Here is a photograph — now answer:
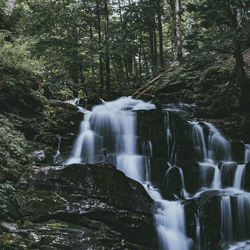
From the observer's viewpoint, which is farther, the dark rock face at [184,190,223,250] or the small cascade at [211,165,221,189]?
the small cascade at [211,165,221,189]

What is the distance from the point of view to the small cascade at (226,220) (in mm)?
6945

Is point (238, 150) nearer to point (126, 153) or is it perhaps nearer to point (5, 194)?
point (126, 153)

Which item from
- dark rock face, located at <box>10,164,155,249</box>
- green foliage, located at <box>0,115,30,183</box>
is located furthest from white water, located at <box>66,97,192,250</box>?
green foliage, located at <box>0,115,30,183</box>

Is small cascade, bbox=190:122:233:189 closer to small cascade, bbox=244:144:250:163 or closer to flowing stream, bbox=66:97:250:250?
flowing stream, bbox=66:97:250:250

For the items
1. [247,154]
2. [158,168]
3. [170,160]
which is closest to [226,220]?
[158,168]

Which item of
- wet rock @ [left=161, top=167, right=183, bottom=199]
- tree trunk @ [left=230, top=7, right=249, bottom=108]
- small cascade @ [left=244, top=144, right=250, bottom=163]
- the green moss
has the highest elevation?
tree trunk @ [left=230, top=7, right=249, bottom=108]

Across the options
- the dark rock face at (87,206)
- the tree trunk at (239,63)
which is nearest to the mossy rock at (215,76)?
the tree trunk at (239,63)

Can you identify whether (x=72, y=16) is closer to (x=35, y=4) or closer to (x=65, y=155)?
(x=35, y=4)

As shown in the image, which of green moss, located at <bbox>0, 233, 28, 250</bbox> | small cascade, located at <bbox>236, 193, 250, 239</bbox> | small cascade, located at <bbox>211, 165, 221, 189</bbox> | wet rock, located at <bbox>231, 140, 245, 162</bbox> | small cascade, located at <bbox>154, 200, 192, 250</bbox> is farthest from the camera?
wet rock, located at <bbox>231, 140, 245, 162</bbox>

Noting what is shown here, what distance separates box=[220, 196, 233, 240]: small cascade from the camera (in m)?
6.95

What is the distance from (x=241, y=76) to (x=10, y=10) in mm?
9031

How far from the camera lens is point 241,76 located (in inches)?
388

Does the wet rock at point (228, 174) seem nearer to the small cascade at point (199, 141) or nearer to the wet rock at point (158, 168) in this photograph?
the small cascade at point (199, 141)

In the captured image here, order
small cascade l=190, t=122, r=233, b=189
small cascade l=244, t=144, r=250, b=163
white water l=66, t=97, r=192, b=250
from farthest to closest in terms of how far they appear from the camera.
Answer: small cascade l=190, t=122, r=233, b=189
small cascade l=244, t=144, r=250, b=163
white water l=66, t=97, r=192, b=250
